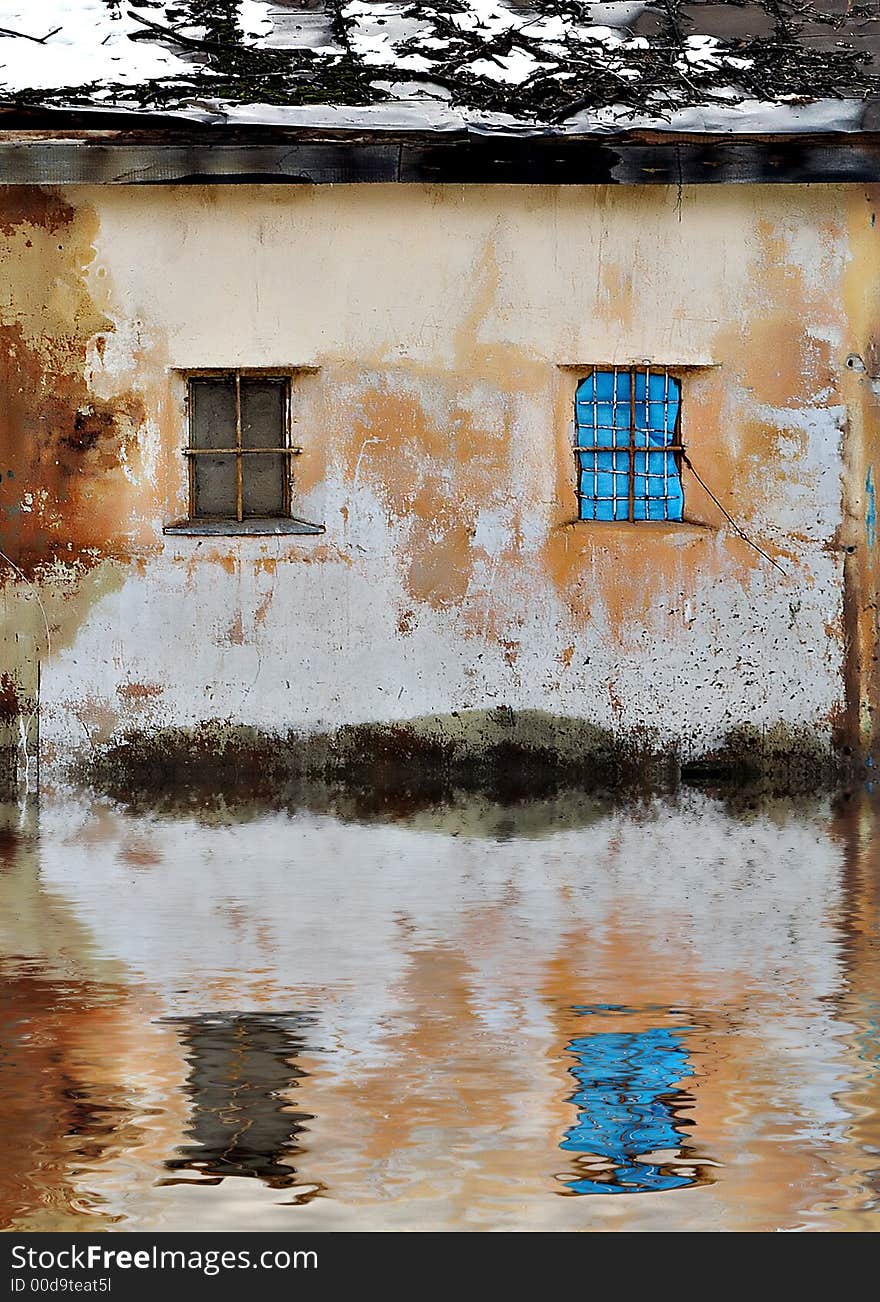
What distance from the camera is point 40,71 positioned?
995 cm

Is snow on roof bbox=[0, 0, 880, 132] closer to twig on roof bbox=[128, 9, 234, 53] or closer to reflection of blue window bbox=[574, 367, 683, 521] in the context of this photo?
twig on roof bbox=[128, 9, 234, 53]

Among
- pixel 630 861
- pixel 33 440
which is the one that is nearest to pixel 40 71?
pixel 33 440

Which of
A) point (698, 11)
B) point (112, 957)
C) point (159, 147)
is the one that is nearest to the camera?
point (112, 957)

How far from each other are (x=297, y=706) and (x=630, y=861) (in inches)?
122

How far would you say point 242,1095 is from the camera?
3.92 metres

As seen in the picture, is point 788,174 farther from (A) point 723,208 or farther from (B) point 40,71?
(B) point 40,71

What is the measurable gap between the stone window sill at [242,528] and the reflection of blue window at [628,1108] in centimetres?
590

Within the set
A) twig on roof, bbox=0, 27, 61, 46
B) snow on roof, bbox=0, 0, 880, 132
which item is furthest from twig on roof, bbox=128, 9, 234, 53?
twig on roof, bbox=0, 27, 61, 46

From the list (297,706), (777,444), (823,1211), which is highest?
(777,444)

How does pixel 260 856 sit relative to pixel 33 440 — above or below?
below

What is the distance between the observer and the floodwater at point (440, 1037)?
3316 mm

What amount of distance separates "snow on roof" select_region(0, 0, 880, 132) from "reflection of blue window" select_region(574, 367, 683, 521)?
5.19ft

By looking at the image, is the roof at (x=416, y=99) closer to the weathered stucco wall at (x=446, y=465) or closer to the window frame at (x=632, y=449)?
the weathered stucco wall at (x=446, y=465)

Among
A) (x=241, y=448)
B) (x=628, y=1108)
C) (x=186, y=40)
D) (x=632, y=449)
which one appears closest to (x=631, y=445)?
(x=632, y=449)
